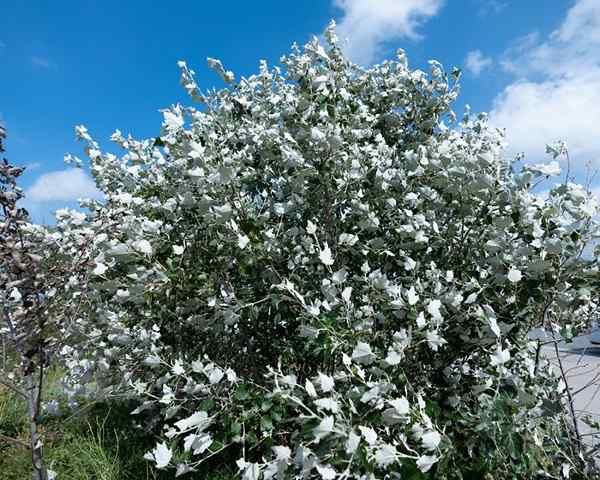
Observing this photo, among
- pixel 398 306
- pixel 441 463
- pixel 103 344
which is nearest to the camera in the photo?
pixel 441 463

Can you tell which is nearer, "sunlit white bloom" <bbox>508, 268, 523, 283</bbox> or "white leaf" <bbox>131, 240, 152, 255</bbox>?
"sunlit white bloom" <bbox>508, 268, 523, 283</bbox>

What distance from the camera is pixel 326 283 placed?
224 centimetres

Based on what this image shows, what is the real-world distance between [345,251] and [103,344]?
5.83 feet

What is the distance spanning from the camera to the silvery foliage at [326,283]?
2.02m

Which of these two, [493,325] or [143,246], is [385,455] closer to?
[493,325]

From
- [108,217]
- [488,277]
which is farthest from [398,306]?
[108,217]

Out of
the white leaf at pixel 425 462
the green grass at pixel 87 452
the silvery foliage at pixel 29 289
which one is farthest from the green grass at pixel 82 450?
the white leaf at pixel 425 462

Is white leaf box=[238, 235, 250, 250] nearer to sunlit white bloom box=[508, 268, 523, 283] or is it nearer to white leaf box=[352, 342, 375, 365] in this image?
white leaf box=[352, 342, 375, 365]

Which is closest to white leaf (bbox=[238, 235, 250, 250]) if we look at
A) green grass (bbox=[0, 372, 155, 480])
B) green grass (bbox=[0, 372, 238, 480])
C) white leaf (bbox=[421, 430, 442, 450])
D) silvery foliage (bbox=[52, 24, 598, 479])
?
silvery foliage (bbox=[52, 24, 598, 479])

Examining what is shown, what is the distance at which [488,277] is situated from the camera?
93.8 inches

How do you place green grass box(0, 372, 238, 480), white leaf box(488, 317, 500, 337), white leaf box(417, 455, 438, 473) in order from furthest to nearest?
green grass box(0, 372, 238, 480) < white leaf box(488, 317, 500, 337) < white leaf box(417, 455, 438, 473)

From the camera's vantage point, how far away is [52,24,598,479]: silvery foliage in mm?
2021

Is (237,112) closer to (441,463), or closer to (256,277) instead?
(256,277)

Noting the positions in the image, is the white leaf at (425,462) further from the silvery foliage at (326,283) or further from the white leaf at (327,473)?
the white leaf at (327,473)
